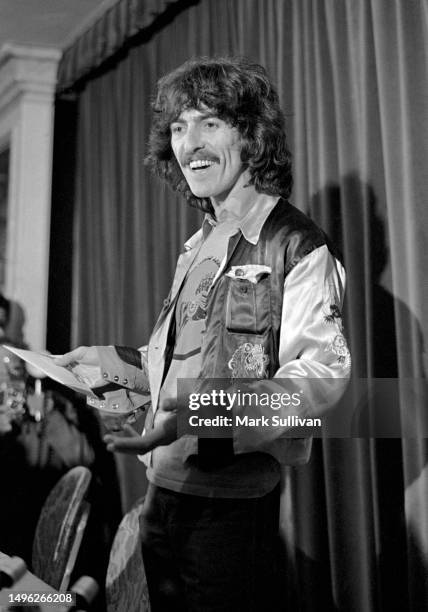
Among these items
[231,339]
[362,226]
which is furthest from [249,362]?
[362,226]

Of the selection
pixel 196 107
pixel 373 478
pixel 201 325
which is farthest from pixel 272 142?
pixel 373 478

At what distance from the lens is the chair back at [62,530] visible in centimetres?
122

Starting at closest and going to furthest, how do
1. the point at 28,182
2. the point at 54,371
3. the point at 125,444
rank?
1. the point at 125,444
2. the point at 54,371
3. the point at 28,182

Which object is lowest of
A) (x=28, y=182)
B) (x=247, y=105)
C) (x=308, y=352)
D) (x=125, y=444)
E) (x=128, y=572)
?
(x=128, y=572)

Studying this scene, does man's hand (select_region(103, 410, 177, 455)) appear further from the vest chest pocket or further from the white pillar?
the white pillar

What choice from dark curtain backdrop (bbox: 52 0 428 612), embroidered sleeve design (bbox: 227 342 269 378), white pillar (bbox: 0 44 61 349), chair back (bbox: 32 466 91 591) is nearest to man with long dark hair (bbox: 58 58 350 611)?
embroidered sleeve design (bbox: 227 342 269 378)

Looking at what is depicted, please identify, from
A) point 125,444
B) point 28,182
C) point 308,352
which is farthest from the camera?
point 28,182

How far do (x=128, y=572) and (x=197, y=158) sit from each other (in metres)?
0.67

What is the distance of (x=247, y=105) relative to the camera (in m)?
1.05

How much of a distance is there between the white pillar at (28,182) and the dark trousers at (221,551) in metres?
1.03

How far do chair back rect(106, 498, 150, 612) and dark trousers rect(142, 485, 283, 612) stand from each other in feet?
0.66

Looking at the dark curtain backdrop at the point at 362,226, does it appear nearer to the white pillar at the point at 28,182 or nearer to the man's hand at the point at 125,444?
the man's hand at the point at 125,444

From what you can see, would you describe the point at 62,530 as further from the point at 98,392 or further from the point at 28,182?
the point at 28,182

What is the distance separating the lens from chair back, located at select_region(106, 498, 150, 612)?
1.14 meters
